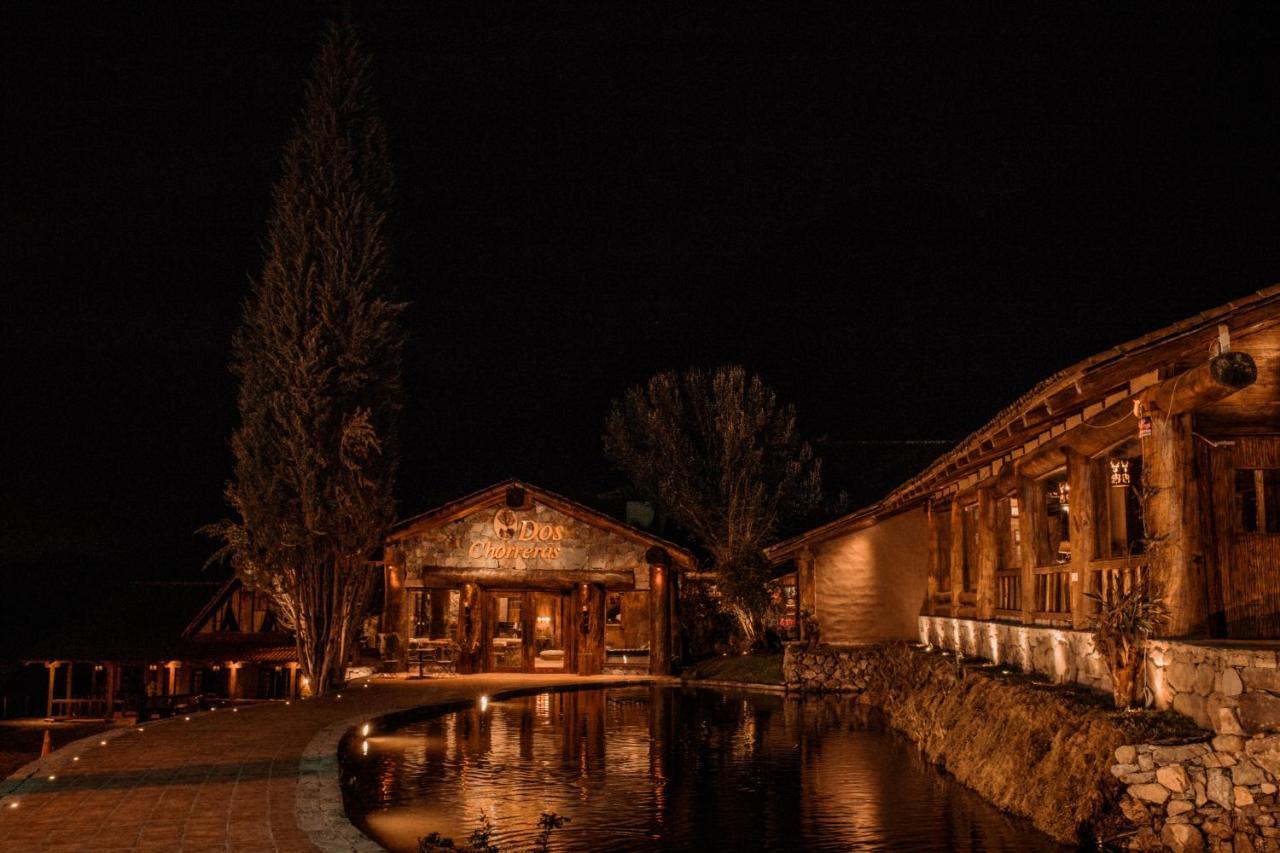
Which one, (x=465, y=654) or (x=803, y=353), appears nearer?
(x=465, y=654)

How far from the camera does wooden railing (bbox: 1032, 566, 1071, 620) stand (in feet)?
49.3

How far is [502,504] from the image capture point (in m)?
29.6

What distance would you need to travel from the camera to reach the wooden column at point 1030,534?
16.1 meters

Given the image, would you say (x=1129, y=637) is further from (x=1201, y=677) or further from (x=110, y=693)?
(x=110, y=693)

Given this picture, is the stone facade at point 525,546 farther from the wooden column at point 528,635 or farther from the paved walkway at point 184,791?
the paved walkway at point 184,791

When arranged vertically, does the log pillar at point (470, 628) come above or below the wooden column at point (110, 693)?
above

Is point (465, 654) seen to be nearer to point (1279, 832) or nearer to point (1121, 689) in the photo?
point (1121, 689)

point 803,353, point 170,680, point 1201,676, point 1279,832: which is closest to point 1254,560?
point 1201,676

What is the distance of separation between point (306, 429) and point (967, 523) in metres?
13.4

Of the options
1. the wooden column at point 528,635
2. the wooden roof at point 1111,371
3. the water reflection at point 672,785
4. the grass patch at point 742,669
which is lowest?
the water reflection at point 672,785

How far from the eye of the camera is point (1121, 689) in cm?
1091

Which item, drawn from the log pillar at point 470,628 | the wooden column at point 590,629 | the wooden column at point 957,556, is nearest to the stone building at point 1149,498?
the wooden column at point 957,556

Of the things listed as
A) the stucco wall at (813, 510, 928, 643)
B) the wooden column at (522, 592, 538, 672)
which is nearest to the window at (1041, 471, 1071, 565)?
the stucco wall at (813, 510, 928, 643)

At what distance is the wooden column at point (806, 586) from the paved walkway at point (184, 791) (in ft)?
44.7
